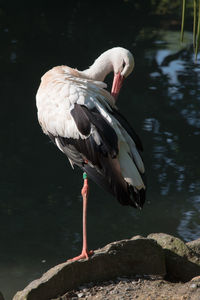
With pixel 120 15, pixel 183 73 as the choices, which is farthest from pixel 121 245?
pixel 120 15

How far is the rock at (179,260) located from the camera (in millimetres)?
3439

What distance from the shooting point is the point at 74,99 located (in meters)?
3.45

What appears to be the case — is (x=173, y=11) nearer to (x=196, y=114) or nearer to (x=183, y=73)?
(x=183, y=73)

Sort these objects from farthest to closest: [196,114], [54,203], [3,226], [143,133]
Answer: [196,114], [143,133], [54,203], [3,226]

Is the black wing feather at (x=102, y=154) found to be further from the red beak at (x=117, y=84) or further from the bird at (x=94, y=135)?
the red beak at (x=117, y=84)

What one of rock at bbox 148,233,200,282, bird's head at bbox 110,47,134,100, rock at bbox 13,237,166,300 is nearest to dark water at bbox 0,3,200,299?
rock at bbox 13,237,166,300

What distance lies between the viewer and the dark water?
15.3 feet

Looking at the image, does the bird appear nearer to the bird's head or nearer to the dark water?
the bird's head

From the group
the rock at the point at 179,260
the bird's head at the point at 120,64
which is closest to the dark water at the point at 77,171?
the rock at the point at 179,260

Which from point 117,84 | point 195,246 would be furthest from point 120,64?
point 195,246

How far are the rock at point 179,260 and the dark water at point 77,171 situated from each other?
110cm

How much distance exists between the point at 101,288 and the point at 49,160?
9.57 feet

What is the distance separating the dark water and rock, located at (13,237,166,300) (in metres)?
0.98

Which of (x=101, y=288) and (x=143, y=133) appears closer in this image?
(x=101, y=288)
